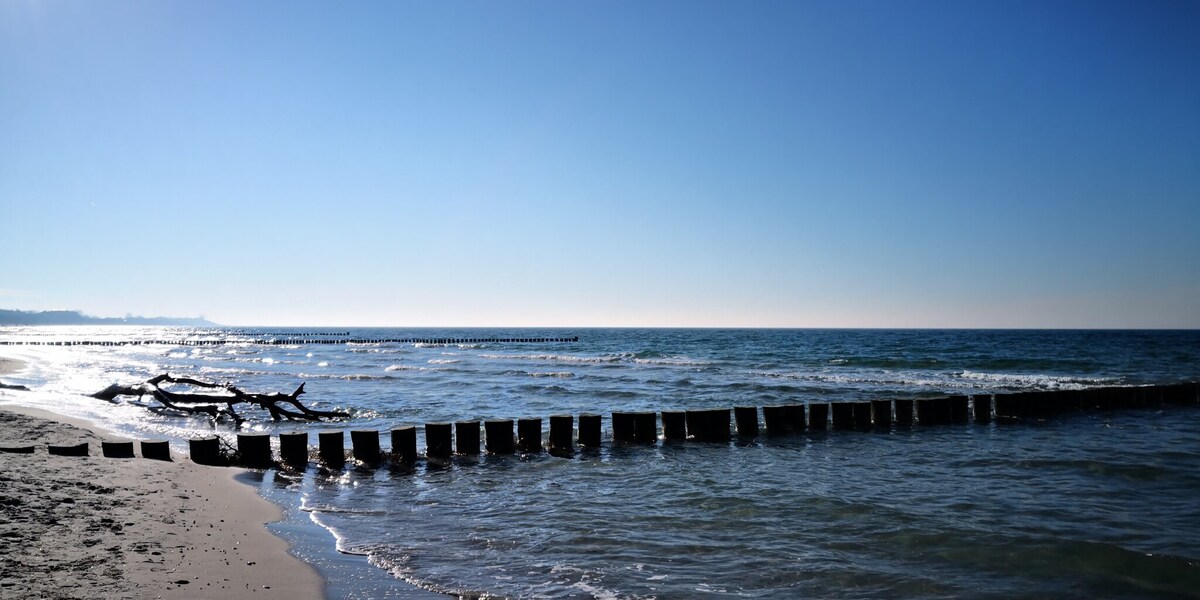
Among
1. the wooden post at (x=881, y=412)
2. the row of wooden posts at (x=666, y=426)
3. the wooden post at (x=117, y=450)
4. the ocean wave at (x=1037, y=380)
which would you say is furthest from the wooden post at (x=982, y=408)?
the wooden post at (x=117, y=450)

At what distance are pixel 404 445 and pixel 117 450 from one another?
439cm

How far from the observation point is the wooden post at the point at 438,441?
13492mm

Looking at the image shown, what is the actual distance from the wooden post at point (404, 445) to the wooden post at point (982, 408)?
46.5ft

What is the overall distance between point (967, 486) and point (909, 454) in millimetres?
2974

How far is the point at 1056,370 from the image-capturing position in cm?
4472

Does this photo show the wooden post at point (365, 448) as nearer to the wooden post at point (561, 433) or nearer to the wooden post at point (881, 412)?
the wooden post at point (561, 433)

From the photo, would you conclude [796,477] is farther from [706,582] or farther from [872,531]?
[706,582]

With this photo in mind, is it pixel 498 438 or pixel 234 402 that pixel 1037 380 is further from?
pixel 234 402

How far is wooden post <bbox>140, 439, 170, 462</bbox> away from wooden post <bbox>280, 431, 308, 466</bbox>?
70.0 inches

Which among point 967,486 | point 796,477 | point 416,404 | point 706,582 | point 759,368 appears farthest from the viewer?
point 759,368

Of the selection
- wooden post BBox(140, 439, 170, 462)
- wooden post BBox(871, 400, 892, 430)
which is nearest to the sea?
wooden post BBox(871, 400, 892, 430)

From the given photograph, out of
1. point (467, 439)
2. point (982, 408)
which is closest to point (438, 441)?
point (467, 439)

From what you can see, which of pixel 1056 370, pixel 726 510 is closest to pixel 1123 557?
pixel 726 510

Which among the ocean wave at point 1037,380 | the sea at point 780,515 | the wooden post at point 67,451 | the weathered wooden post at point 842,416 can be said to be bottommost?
the ocean wave at point 1037,380
